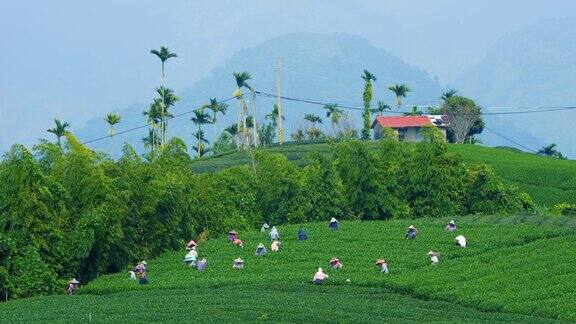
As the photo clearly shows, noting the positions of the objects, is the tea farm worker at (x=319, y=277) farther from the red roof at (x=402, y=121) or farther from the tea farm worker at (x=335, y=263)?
the red roof at (x=402, y=121)

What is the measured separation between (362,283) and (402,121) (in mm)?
92585

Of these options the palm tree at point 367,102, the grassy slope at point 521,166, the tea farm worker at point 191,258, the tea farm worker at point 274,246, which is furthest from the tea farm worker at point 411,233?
the palm tree at point 367,102

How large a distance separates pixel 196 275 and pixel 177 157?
1924 cm

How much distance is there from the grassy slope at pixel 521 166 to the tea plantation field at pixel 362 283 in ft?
A: 79.1

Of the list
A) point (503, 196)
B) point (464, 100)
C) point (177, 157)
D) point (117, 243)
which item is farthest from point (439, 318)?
point (464, 100)

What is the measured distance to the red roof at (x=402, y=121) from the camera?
13612 cm

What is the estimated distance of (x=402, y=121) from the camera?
455ft

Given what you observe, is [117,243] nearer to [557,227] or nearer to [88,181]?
[88,181]

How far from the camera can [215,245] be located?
61438 mm

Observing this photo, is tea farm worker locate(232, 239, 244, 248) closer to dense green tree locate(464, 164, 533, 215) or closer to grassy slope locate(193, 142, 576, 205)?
dense green tree locate(464, 164, 533, 215)

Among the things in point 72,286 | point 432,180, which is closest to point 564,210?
point 432,180

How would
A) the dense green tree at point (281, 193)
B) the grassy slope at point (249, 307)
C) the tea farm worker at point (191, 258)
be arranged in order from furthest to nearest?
the dense green tree at point (281, 193) < the tea farm worker at point (191, 258) < the grassy slope at point (249, 307)

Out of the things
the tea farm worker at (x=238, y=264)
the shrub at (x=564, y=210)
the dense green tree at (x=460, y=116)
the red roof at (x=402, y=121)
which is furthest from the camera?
the dense green tree at (x=460, y=116)

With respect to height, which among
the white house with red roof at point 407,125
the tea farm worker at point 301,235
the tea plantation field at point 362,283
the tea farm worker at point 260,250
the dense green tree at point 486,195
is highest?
the white house with red roof at point 407,125
